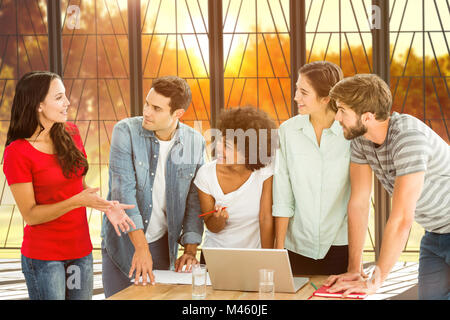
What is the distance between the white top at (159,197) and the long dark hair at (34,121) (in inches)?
14.2

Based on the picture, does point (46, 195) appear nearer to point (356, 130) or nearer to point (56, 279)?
point (56, 279)

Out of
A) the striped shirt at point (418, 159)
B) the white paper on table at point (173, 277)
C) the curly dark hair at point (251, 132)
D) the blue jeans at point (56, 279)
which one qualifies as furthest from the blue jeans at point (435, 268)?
the blue jeans at point (56, 279)

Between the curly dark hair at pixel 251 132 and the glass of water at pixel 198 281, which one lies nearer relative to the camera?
the glass of water at pixel 198 281

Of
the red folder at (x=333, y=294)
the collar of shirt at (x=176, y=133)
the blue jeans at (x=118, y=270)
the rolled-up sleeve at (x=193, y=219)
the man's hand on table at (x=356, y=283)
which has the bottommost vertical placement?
the blue jeans at (x=118, y=270)

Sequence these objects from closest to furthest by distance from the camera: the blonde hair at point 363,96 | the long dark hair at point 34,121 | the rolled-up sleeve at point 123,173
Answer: the blonde hair at point 363,96
the long dark hair at point 34,121
the rolled-up sleeve at point 123,173

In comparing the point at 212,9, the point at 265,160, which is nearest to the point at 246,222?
the point at 265,160

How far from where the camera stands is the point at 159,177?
229 cm

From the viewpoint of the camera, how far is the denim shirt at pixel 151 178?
2.18m

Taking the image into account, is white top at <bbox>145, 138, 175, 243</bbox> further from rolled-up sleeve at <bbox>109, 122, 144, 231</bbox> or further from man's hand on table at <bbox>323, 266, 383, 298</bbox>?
man's hand on table at <bbox>323, 266, 383, 298</bbox>

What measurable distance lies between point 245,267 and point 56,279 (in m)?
0.73

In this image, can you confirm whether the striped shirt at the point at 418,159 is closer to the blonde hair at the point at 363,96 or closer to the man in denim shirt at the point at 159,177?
the blonde hair at the point at 363,96
